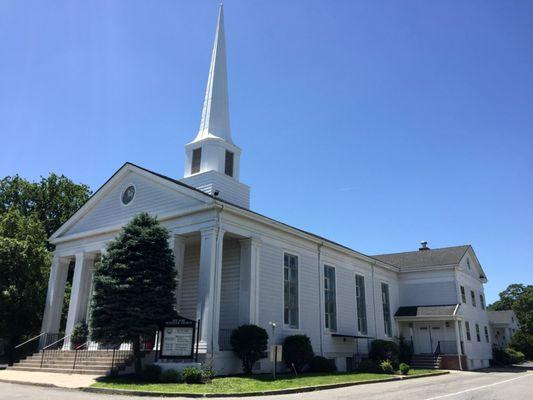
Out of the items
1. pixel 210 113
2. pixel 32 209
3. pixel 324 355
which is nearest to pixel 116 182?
pixel 210 113

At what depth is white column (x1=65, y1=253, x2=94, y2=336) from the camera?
24.8 meters

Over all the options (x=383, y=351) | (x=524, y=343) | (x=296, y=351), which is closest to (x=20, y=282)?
(x=296, y=351)

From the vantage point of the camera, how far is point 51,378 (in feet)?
57.8

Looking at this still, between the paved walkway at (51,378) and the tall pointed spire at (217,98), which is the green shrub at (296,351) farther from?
the tall pointed spire at (217,98)

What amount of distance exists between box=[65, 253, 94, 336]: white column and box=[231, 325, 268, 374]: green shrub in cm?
1046

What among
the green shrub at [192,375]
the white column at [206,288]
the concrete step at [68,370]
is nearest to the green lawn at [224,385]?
the green shrub at [192,375]

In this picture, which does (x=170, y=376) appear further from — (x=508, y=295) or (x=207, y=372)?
(x=508, y=295)

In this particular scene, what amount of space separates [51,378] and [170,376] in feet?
17.1

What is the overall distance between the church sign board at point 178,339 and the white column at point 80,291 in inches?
373

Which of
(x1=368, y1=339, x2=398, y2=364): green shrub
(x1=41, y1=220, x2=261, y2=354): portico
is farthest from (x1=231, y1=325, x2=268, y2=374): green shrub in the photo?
(x1=368, y1=339, x2=398, y2=364): green shrub

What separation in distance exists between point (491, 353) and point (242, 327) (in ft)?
102

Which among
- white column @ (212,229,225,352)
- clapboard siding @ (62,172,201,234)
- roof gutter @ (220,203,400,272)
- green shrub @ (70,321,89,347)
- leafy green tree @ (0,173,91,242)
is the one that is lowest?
green shrub @ (70,321,89,347)

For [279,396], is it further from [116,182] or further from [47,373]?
[116,182]

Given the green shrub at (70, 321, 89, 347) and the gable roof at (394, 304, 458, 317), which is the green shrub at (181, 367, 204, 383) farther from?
the gable roof at (394, 304, 458, 317)
